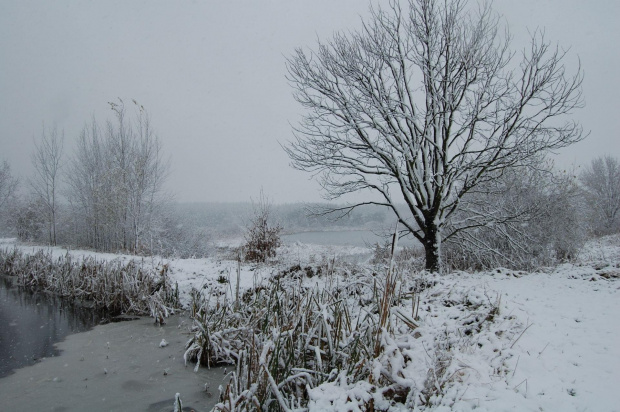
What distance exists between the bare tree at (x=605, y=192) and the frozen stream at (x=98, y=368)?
31719mm

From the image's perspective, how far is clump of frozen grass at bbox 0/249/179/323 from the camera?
28.2 feet

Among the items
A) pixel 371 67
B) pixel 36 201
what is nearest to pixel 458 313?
pixel 371 67

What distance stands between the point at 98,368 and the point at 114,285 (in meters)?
4.20

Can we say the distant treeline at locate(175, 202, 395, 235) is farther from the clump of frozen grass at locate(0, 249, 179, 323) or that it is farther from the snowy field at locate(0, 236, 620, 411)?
the snowy field at locate(0, 236, 620, 411)

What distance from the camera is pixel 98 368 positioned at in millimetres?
5547

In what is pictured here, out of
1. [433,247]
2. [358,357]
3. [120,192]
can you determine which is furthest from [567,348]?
[120,192]

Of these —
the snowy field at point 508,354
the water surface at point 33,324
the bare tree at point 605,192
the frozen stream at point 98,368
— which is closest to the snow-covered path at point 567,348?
the snowy field at point 508,354

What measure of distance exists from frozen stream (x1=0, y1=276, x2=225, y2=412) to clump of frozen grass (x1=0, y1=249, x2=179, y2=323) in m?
0.55

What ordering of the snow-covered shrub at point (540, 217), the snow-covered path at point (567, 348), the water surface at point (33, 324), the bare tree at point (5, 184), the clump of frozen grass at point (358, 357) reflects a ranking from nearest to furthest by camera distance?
1. the snow-covered path at point (567, 348)
2. the clump of frozen grass at point (358, 357)
3. the water surface at point (33, 324)
4. the snow-covered shrub at point (540, 217)
5. the bare tree at point (5, 184)

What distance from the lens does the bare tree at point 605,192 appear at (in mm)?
28234

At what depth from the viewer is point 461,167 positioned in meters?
8.27

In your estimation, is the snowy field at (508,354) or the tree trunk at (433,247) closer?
the snowy field at (508,354)

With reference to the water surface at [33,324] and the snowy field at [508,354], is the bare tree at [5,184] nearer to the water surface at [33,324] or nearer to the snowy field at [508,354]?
the water surface at [33,324]

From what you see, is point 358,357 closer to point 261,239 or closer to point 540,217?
point 261,239
